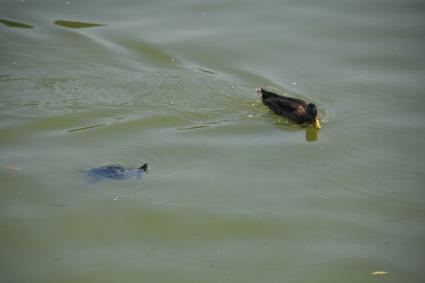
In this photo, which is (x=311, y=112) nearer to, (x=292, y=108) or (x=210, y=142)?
(x=292, y=108)

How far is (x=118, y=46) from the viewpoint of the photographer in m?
10.6

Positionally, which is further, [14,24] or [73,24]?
[73,24]

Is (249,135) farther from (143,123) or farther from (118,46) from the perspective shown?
(118,46)

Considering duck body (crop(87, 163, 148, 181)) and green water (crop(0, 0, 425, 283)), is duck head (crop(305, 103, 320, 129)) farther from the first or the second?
duck body (crop(87, 163, 148, 181))

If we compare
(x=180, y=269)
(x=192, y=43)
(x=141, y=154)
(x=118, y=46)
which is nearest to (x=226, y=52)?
(x=192, y=43)

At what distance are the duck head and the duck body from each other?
2.47 metres

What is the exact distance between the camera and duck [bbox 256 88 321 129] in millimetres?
8289

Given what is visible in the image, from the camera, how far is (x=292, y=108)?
845cm

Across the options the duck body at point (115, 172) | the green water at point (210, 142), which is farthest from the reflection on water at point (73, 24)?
the duck body at point (115, 172)

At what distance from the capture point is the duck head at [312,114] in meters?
8.25

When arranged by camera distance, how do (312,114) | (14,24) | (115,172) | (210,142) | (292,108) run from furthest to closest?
(14,24) < (292,108) < (312,114) < (210,142) < (115,172)

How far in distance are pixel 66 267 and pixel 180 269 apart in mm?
1023

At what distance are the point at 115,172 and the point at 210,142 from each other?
57.7 inches

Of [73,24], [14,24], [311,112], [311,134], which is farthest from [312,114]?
[14,24]
